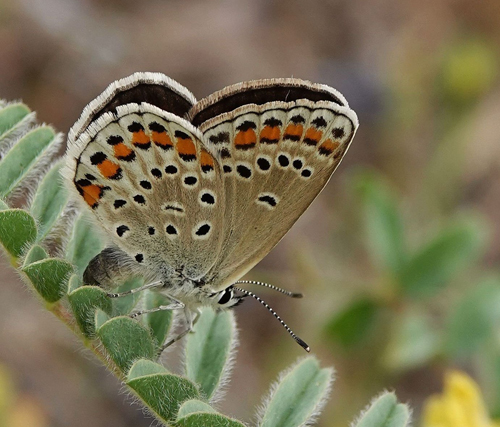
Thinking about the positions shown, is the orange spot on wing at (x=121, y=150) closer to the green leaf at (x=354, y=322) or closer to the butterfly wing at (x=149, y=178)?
the butterfly wing at (x=149, y=178)

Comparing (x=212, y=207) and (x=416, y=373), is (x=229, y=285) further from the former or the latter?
(x=416, y=373)

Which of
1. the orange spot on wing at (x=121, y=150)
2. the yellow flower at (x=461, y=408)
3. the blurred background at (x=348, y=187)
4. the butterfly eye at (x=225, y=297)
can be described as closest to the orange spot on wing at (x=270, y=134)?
the orange spot on wing at (x=121, y=150)

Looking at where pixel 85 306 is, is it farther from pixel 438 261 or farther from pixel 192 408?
pixel 438 261

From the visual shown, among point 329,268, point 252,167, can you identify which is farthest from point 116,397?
point 252,167

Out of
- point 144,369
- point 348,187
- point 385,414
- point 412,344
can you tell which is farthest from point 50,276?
point 348,187

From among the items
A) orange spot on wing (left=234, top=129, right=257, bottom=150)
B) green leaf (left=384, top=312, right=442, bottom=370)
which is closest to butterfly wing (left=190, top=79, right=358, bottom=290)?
orange spot on wing (left=234, top=129, right=257, bottom=150)

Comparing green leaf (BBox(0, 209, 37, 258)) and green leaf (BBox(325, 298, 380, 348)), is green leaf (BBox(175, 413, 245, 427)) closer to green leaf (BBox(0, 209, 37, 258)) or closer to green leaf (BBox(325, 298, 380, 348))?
green leaf (BBox(0, 209, 37, 258))
